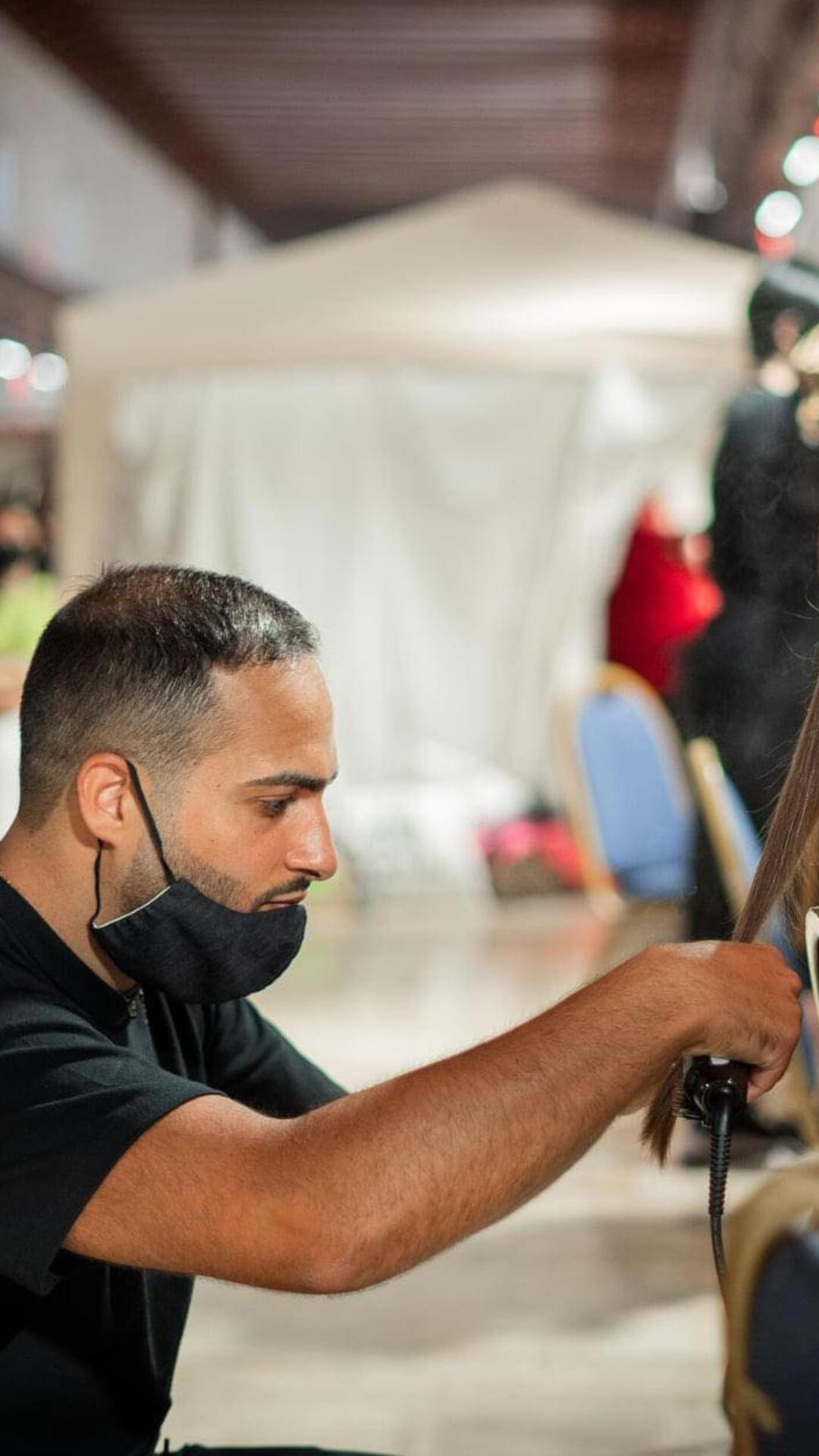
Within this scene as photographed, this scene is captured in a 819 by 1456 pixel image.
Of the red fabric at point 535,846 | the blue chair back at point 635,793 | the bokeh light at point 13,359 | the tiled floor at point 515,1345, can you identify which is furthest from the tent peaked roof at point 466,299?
the bokeh light at point 13,359

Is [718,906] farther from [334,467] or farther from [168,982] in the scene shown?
[334,467]

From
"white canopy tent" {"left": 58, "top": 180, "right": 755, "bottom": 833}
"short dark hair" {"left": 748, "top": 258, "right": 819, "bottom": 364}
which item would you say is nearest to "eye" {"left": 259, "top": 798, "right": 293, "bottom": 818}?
"short dark hair" {"left": 748, "top": 258, "right": 819, "bottom": 364}

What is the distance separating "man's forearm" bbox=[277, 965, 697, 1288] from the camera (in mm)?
938

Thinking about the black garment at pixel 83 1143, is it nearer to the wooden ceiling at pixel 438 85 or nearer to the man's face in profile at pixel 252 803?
the man's face in profile at pixel 252 803

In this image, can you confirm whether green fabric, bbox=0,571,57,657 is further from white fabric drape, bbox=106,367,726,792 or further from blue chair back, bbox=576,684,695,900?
white fabric drape, bbox=106,367,726,792

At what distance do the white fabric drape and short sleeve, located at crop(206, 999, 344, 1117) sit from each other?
5.66m

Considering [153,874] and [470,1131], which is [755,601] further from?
[470,1131]

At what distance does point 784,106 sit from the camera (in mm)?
8672

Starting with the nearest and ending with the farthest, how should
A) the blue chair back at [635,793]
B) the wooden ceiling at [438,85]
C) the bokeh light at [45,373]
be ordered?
the blue chair back at [635,793] → the wooden ceiling at [438,85] → the bokeh light at [45,373]

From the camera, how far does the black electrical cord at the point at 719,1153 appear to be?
999 millimetres

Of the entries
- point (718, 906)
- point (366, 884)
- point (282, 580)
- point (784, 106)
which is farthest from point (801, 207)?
point (718, 906)

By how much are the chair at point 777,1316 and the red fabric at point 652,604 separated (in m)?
4.31

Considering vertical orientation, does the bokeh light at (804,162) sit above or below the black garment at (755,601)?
above

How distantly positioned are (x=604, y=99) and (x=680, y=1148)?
9712mm
